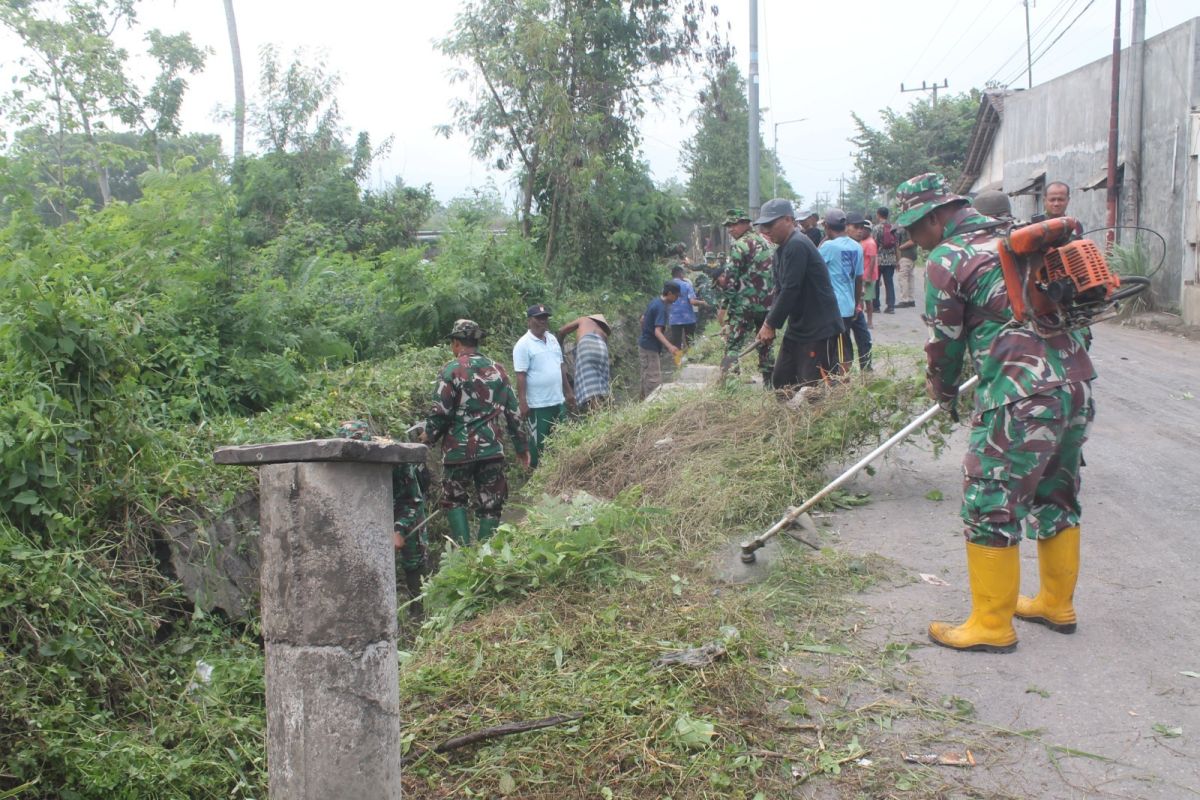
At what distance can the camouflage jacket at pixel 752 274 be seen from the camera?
28.1ft

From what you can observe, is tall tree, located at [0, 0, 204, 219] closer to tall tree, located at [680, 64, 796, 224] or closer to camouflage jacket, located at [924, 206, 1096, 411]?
camouflage jacket, located at [924, 206, 1096, 411]

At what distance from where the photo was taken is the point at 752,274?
28.2 feet

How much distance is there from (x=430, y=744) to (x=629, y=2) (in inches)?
723

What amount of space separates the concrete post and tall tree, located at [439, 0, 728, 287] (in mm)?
16044

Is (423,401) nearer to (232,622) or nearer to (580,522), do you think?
(232,622)

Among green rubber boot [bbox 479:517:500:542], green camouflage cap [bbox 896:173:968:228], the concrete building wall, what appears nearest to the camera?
green camouflage cap [bbox 896:173:968:228]

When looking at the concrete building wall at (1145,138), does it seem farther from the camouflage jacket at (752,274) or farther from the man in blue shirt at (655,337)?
the camouflage jacket at (752,274)

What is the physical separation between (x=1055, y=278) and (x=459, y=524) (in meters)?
4.89

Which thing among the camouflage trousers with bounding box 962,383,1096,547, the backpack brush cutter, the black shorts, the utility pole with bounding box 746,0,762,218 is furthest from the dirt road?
the utility pole with bounding box 746,0,762,218

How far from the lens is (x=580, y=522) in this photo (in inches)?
197

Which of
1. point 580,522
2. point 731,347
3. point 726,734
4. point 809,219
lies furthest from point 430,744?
point 809,219

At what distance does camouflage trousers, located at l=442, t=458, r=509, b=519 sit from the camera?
7445 mm

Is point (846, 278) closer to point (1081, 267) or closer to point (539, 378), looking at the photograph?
point (539, 378)

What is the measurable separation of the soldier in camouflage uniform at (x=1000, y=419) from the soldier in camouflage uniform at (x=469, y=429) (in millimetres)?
3890
